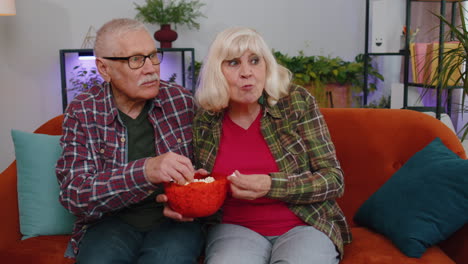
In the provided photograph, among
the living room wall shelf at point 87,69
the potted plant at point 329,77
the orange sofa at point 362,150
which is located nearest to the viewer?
the orange sofa at point 362,150

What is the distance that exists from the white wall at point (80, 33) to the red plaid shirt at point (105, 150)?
2614 millimetres

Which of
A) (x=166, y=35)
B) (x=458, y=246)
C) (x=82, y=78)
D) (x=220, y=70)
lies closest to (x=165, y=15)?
(x=166, y=35)

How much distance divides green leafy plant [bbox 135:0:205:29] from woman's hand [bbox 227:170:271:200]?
335 centimetres

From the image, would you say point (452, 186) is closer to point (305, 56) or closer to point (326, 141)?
point (326, 141)

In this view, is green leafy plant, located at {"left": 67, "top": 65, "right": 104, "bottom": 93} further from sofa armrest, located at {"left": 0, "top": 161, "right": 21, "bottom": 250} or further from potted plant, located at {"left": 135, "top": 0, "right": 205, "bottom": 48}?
sofa armrest, located at {"left": 0, "top": 161, "right": 21, "bottom": 250}

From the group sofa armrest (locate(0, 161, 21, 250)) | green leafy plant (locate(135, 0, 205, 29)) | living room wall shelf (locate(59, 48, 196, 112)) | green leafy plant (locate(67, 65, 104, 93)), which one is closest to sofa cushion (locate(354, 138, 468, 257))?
sofa armrest (locate(0, 161, 21, 250))

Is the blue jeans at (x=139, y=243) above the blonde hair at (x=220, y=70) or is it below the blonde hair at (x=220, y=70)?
below

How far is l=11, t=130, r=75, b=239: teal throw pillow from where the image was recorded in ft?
6.15

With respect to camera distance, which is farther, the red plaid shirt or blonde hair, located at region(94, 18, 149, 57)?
blonde hair, located at region(94, 18, 149, 57)

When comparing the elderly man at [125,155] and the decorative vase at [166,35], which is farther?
the decorative vase at [166,35]

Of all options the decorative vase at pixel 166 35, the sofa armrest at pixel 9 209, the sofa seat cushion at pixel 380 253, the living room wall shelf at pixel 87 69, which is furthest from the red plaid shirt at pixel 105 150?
the decorative vase at pixel 166 35

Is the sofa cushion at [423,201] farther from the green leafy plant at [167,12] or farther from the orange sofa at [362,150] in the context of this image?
the green leafy plant at [167,12]

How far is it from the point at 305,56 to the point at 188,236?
12.3 ft

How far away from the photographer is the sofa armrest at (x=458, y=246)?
1564 millimetres
